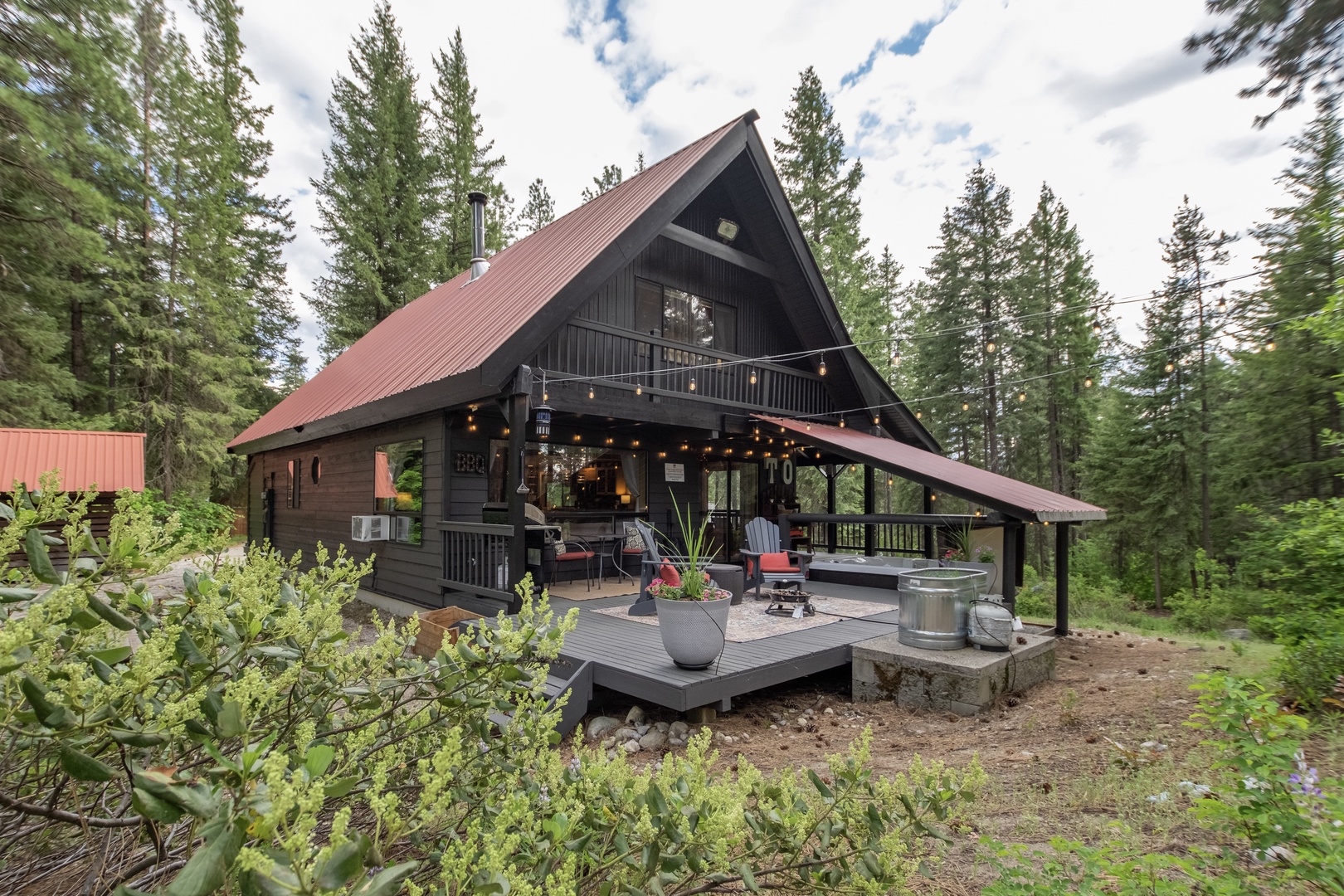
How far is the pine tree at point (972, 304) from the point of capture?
19391 mm

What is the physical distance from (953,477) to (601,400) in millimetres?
4332

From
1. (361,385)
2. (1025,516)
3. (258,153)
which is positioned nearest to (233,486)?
(258,153)

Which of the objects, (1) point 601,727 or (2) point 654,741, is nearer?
(2) point 654,741

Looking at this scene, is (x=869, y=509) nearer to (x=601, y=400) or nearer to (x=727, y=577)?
(x=727, y=577)

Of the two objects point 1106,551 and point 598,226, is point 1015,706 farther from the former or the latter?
point 1106,551

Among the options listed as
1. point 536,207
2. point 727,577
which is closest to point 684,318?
point 727,577

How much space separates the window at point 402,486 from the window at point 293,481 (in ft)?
12.1

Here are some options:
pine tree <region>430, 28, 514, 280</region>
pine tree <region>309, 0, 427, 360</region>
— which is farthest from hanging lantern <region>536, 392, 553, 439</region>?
pine tree <region>430, 28, 514, 280</region>

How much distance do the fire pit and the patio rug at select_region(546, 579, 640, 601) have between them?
76.2 inches

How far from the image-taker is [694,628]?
437 cm

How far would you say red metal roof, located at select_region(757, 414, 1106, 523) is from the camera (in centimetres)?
636

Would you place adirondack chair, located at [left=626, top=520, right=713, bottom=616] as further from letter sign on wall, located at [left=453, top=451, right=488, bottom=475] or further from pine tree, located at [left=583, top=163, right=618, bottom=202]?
pine tree, located at [left=583, top=163, right=618, bottom=202]

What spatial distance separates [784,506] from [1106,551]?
568 inches

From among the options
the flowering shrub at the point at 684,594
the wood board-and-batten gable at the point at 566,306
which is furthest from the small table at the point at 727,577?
the wood board-and-batten gable at the point at 566,306
